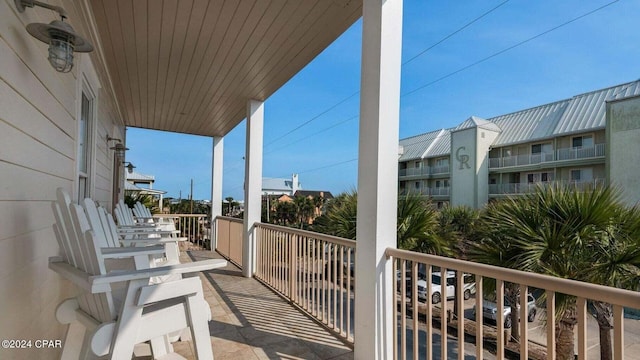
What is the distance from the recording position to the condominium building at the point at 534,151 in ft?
54.5

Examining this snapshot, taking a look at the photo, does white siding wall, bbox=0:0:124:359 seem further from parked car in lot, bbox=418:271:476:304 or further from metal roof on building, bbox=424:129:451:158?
metal roof on building, bbox=424:129:451:158

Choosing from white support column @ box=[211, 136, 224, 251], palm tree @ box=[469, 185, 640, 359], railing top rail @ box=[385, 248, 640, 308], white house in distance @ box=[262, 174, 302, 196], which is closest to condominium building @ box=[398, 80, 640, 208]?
white support column @ box=[211, 136, 224, 251]

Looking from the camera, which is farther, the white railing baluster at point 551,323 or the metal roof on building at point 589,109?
the metal roof on building at point 589,109

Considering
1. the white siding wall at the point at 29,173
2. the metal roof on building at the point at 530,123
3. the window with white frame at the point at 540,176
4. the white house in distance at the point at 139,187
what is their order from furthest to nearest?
A: the metal roof on building at the point at 530,123
the window with white frame at the point at 540,176
the white house in distance at the point at 139,187
the white siding wall at the point at 29,173

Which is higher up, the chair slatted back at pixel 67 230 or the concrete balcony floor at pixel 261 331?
the chair slatted back at pixel 67 230

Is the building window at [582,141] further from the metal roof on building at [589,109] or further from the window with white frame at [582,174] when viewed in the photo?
the window with white frame at [582,174]

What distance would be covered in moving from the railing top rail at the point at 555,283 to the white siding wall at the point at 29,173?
6.31 ft

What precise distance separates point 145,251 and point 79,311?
428 mm

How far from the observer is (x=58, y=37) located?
1506mm

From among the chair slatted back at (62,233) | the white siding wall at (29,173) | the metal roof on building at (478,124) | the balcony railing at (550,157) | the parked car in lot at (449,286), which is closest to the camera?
the white siding wall at (29,173)

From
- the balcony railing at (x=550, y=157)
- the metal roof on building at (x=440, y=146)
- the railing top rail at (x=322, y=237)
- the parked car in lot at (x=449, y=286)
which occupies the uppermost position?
the metal roof on building at (x=440, y=146)

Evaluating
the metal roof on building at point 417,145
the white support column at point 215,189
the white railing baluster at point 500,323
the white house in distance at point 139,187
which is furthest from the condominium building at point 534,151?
the white railing baluster at point 500,323

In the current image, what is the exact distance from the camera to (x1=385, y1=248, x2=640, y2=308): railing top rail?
3.46 ft

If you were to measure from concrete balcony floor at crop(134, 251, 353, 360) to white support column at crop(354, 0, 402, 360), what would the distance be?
1.64 ft
